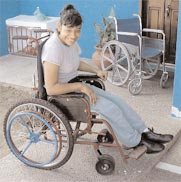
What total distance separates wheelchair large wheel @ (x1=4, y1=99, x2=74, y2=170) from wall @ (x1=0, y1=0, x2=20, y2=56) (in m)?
2.88

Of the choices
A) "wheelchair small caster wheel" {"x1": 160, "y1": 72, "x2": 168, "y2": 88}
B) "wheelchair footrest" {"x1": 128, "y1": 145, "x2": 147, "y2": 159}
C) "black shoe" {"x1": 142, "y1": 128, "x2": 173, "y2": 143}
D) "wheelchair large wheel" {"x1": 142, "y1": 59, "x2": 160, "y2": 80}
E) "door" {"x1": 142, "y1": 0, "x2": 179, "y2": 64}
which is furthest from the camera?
"door" {"x1": 142, "y1": 0, "x2": 179, "y2": 64}

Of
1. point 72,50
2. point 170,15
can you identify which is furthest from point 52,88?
point 170,15

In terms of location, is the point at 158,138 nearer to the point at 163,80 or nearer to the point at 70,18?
the point at 70,18

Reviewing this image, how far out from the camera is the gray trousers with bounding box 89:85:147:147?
8.09 feet

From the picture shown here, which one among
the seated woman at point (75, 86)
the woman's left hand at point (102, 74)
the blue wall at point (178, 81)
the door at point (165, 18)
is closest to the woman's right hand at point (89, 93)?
the seated woman at point (75, 86)

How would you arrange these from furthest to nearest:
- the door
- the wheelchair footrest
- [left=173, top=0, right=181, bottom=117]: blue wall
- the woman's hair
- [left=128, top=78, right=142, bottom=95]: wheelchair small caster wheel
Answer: the door → [left=128, top=78, right=142, bottom=95]: wheelchair small caster wheel → [left=173, top=0, right=181, bottom=117]: blue wall → the wheelchair footrest → the woman's hair

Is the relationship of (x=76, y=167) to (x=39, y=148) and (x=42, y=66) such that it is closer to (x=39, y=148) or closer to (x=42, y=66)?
(x=39, y=148)

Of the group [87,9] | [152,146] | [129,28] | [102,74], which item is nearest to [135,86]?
[129,28]

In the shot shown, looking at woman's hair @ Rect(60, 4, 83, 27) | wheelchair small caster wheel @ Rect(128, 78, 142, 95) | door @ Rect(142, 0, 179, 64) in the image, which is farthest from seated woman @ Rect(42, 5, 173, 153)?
door @ Rect(142, 0, 179, 64)

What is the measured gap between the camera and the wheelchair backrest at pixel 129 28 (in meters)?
4.15

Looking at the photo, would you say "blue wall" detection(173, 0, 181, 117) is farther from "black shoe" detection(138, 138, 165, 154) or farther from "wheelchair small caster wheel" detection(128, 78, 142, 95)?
"black shoe" detection(138, 138, 165, 154)

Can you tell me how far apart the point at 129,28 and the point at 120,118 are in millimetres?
1943

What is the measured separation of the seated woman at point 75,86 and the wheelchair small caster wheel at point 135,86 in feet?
4.27

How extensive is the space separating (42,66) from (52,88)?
0.16 m
